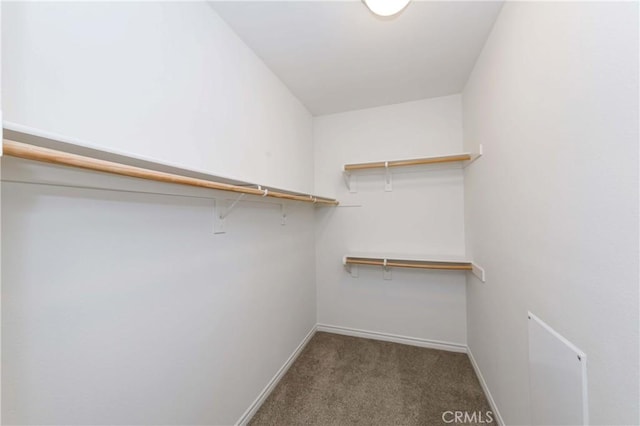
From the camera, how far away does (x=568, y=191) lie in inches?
31.9

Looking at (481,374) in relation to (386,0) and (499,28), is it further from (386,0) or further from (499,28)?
(386,0)

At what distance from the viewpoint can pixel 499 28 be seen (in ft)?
4.40

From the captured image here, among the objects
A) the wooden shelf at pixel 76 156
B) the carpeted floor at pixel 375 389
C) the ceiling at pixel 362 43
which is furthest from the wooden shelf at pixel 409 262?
the wooden shelf at pixel 76 156

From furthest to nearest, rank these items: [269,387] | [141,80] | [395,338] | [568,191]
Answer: [395,338], [269,387], [141,80], [568,191]

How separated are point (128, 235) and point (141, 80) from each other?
1.99ft

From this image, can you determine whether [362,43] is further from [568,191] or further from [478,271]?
[478,271]

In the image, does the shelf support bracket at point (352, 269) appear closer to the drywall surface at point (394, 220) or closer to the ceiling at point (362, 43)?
the drywall surface at point (394, 220)

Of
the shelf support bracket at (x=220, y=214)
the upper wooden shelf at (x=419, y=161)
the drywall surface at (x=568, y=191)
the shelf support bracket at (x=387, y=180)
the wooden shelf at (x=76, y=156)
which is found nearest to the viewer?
the wooden shelf at (x=76, y=156)

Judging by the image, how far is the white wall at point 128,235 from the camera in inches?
25.2

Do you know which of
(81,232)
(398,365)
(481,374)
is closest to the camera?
(81,232)

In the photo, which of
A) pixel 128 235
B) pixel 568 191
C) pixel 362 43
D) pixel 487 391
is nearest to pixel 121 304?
pixel 128 235

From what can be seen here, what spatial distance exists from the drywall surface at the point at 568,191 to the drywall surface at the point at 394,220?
0.77m

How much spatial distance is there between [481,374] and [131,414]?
2.19 m

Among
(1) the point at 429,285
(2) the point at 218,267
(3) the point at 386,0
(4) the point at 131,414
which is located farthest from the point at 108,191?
(1) the point at 429,285
